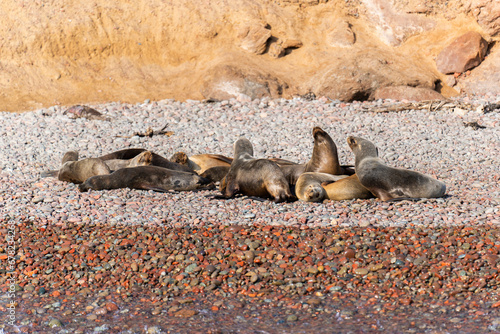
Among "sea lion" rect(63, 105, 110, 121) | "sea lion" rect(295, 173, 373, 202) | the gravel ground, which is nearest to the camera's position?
the gravel ground

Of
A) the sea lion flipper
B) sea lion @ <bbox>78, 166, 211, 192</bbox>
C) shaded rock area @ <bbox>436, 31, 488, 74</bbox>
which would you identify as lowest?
the sea lion flipper

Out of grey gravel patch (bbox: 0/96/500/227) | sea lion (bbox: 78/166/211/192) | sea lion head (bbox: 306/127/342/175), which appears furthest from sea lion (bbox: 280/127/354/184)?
sea lion (bbox: 78/166/211/192)

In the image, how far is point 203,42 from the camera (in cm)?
1557

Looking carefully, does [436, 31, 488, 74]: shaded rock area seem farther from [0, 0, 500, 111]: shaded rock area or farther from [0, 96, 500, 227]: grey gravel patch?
[0, 96, 500, 227]: grey gravel patch

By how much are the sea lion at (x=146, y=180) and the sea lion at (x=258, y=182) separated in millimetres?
462

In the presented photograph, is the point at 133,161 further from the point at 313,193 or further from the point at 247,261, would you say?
the point at 247,261

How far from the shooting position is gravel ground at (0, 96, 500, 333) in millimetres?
4363

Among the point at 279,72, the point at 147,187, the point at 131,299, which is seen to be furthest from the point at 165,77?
the point at 131,299

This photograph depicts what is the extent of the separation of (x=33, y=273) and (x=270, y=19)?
12.0 m

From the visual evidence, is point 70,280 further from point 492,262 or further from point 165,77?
point 165,77

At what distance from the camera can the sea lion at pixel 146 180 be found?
7.46 meters

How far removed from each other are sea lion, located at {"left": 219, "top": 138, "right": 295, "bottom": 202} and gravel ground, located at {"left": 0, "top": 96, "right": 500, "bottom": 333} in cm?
23

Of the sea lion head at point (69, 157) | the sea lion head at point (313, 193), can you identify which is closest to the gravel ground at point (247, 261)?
the sea lion head at point (313, 193)

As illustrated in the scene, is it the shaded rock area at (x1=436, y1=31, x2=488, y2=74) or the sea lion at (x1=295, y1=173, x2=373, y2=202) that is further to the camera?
the shaded rock area at (x1=436, y1=31, x2=488, y2=74)
